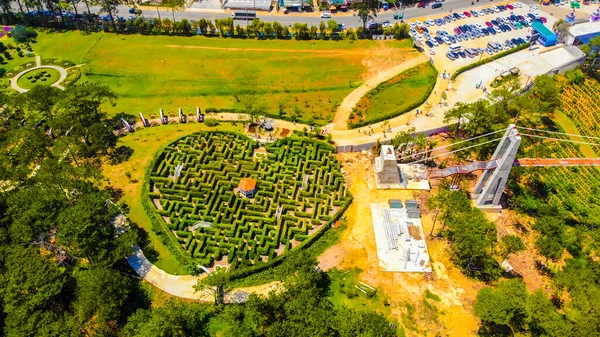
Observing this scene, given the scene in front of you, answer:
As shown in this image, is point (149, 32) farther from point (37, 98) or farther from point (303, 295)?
point (303, 295)

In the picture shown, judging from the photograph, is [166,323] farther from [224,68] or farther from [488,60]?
→ [488,60]

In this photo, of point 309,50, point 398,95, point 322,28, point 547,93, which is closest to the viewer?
point 547,93

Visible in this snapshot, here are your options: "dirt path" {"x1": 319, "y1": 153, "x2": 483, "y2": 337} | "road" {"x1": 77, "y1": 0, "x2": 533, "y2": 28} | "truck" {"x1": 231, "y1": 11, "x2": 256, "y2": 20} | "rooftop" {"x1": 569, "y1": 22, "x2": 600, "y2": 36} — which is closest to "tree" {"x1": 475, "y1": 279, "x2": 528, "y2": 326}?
"dirt path" {"x1": 319, "y1": 153, "x2": 483, "y2": 337}

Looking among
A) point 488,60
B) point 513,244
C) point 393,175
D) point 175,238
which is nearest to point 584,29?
point 488,60

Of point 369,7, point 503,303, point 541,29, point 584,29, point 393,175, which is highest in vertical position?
point 584,29

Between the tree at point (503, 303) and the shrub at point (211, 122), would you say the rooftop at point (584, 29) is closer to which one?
the tree at point (503, 303)

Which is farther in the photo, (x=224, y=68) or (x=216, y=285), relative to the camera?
(x=224, y=68)
